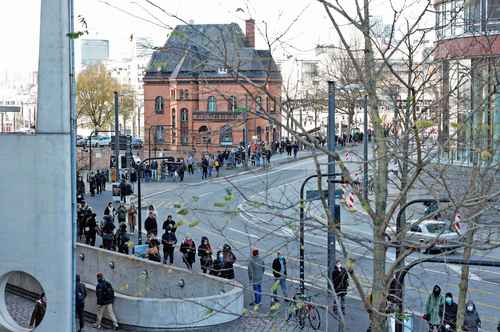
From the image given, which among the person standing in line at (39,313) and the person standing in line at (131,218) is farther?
the person standing in line at (131,218)

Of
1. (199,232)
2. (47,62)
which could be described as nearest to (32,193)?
(47,62)

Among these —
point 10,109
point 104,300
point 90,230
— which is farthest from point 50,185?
point 90,230

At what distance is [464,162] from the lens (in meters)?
13.2

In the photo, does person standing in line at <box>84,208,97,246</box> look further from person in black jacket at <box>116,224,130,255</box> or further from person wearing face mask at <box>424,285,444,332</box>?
person wearing face mask at <box>424,285,444,332</box>

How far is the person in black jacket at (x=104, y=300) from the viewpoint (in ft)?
57.2

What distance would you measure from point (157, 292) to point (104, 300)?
200 centimetres

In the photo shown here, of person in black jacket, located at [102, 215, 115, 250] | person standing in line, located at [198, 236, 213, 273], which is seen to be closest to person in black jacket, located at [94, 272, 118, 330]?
person standing in line, located at [198, 236, 213, 273]

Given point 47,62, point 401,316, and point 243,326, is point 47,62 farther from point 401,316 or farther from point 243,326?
point 401,316

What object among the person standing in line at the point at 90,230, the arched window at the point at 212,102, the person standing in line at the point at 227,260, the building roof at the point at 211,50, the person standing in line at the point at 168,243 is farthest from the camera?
the person standing in line at the point at 90,230

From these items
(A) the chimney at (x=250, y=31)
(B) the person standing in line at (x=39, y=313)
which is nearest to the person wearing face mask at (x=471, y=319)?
(B) the person standing in line at (x=39, y=313)

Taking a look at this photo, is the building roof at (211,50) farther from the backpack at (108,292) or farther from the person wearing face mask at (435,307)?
the backpack at (108,292)

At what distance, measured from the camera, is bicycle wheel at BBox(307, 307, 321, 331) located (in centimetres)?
1660

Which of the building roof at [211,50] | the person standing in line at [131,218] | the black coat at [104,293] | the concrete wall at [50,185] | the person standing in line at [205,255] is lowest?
the person standing in line at [131,218]

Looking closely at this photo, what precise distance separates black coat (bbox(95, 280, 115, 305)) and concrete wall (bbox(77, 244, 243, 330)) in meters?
0.33
